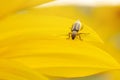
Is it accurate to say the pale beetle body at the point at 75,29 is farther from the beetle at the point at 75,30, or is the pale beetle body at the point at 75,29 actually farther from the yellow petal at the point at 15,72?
the yellow petal at the point at 15,72

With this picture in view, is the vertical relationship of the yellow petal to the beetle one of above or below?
below

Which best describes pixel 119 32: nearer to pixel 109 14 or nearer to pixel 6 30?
pixel 109 14

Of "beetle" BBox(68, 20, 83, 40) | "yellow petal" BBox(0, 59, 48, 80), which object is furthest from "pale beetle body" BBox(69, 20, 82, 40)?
"yellow petal" BBox(0, 59, 48, 80)

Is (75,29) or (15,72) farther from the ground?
(75,29)

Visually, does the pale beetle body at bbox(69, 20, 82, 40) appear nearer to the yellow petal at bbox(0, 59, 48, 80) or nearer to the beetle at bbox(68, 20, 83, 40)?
the beetle at bbox(68, 20, 83, 40)

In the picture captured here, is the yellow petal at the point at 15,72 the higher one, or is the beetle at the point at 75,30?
the beetle at the point at 75,30

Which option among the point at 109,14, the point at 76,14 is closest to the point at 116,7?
the point at 109,14

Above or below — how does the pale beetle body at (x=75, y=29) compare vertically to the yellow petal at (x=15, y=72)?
above

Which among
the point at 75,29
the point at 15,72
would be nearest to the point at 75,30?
the point at 75,29

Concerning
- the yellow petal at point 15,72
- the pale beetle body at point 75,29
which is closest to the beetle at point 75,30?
the pale beetle body at point 75,29

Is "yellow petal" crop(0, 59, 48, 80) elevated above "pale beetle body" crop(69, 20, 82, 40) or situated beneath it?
situated beneath

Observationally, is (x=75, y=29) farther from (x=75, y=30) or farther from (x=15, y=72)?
(x=15, y=72)
